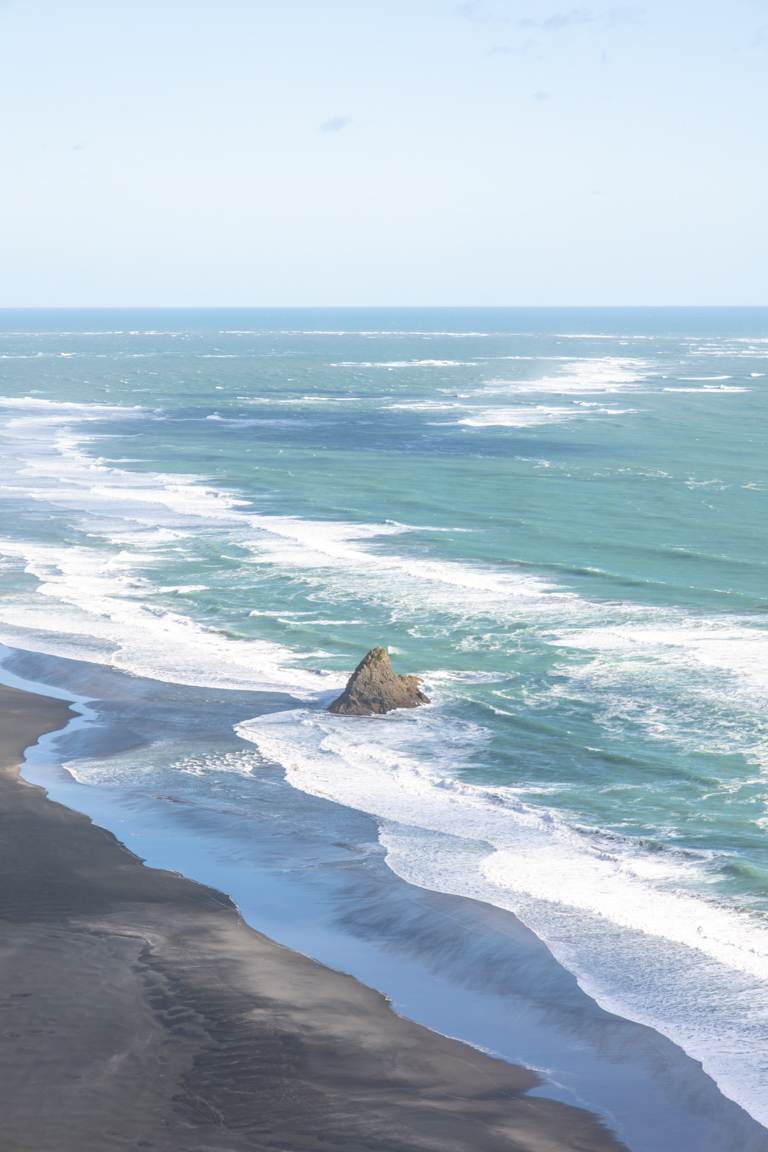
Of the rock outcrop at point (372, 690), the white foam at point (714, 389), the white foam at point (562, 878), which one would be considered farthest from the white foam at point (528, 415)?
the white foam at point (562, 878)

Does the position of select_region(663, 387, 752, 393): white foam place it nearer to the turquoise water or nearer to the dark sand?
the turquoise water

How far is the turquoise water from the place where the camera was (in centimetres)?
2020

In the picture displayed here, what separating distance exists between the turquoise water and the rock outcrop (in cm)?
60

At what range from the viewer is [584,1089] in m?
14.8

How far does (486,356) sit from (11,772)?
157112mm

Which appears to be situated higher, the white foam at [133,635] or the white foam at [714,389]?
the white foam at [714,389]

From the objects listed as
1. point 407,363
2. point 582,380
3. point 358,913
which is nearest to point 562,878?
point 358,913

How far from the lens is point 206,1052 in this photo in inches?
596

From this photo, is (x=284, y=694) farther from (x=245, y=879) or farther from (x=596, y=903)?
(x=596, y=903)

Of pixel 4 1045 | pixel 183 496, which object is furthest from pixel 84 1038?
pixel 183 496

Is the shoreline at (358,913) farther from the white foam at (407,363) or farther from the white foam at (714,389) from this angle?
the white foam at (407,363)

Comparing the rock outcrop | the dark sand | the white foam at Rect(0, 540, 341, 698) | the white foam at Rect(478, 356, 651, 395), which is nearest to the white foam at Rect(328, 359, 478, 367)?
the white foam at Rect(478, 356, 651, 395)

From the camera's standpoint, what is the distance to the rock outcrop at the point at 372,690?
95.8 feet

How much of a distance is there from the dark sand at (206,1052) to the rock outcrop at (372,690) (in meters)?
9.63
